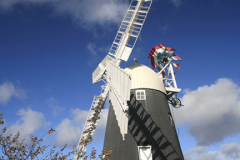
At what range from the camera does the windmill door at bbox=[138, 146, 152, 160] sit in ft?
49.8

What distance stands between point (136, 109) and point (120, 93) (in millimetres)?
3357

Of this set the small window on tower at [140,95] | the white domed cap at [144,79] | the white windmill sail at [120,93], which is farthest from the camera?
the white domed cap at [144,79]

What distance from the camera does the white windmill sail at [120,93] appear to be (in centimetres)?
1278

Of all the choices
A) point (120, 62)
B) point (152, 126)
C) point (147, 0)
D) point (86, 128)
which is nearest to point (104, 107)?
point (86, 128)

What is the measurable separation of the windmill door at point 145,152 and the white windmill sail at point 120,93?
350 centimetres

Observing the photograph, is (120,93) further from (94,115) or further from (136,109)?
→ (94,115)

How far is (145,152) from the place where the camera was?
15.4 m

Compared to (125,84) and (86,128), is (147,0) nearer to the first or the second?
(125,84)

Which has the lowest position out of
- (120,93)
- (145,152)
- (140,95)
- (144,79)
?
(145,152)

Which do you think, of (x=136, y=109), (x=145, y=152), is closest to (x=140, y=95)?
(x=136, y=109)

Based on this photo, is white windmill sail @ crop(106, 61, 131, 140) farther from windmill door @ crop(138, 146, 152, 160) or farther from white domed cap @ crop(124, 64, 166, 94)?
windmill door @ crop(138, 146, 152, 160)

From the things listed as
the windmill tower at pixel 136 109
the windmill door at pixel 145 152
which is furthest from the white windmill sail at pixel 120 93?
the windmill door at pixel 145 152

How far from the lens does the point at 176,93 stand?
21.2 m

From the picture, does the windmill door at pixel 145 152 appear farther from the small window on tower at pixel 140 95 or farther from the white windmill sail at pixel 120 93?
the small window on tower at pixel 140 95
